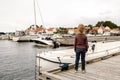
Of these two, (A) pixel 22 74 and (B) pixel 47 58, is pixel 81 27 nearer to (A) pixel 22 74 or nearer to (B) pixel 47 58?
(B) pixel 47 58

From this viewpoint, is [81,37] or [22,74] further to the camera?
[22,74]

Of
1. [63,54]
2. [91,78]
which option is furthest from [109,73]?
[63,54]

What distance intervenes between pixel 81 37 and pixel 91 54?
27.0ft

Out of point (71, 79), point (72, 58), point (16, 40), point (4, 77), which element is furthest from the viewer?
point (16, 40)

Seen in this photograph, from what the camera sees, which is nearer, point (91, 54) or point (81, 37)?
point (81, 37)

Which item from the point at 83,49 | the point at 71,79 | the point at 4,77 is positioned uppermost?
the point at 83,49

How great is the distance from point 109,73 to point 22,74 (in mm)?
9946

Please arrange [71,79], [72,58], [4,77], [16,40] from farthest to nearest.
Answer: [16,40], [4,77], [72,58], [71,79]

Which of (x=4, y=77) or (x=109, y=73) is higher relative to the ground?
(x=109, y=73)

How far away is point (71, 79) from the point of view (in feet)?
22.9

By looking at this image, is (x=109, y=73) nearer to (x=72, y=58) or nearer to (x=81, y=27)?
(x=81, y=27)

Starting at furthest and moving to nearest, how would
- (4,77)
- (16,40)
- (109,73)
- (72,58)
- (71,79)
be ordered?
1. (16,40)
2. (4,77)
3. (72,58)
4. (109,73)
5. (71,79)

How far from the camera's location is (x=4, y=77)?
15.0m

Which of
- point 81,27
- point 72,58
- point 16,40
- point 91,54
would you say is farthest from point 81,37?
point 16,40
